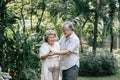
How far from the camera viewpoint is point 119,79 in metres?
12.9

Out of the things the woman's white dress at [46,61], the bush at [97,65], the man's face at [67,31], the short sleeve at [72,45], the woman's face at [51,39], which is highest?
the man's face at [67,31]

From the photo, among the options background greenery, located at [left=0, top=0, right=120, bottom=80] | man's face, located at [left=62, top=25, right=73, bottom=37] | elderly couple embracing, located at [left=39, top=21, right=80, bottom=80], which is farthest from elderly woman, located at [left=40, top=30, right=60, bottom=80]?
background greenery, located at [left=0, top=0, right=120, bottom=80]

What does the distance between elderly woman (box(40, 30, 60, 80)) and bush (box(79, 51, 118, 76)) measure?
7.40m

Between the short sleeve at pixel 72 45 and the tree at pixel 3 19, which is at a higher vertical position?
the tree at pixel 3 19

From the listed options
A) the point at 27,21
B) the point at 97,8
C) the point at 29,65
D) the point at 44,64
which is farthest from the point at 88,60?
the point at 27,21

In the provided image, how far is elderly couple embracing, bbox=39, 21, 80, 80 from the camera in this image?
6.31 meters

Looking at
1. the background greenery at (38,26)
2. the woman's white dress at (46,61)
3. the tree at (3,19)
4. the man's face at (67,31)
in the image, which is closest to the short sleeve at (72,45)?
the man's face at (67,31)

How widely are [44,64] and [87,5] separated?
9.81 metres

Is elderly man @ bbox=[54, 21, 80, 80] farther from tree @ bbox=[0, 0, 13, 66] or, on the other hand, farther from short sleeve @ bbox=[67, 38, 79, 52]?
tree @ bbox=[0, 0, 13, 66]

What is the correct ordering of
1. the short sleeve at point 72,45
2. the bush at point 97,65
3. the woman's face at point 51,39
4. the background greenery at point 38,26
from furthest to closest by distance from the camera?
the bush at point 97,65 < the background greenery at point 38,26 < the short sleeve at point 72,45 < the woman's face at point 51,39

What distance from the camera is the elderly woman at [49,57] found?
20.6 ft

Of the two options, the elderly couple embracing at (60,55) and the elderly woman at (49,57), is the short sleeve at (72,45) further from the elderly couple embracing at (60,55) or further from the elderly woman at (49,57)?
the elderly woman at (49,57)

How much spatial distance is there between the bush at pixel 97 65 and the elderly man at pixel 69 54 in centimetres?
730

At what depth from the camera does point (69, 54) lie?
6.48 m
